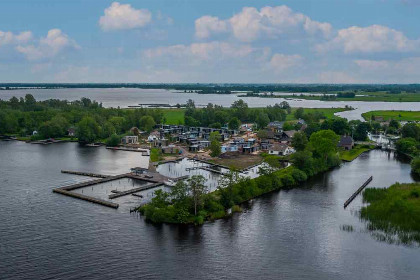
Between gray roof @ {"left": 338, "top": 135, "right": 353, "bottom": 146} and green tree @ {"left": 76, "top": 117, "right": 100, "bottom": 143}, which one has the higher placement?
green tree @ {"left": 76, "top": 117, "right": 100, "bottom": 143}

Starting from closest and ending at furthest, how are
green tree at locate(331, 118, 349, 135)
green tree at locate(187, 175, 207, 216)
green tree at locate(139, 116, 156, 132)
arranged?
green tree at locate(187, 175, 207, 216) < green tree at locate(331, 118, 349, 135) < green tree at locate(139, 116, 156, 132)

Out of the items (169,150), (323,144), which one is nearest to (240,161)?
(323,144)

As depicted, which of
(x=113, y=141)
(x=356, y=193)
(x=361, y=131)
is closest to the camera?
(x=356, y=193)

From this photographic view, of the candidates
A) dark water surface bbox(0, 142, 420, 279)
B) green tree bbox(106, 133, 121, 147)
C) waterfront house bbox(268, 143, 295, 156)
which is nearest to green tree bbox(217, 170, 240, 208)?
dark water surface bbox(0, 142, 420, 279)

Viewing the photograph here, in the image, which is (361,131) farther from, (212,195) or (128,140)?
(212,195)

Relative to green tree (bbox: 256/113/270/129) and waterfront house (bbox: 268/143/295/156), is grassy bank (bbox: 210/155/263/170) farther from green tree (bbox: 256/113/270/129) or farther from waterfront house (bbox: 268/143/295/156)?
green tree (bbox: 256/113/270/129)
